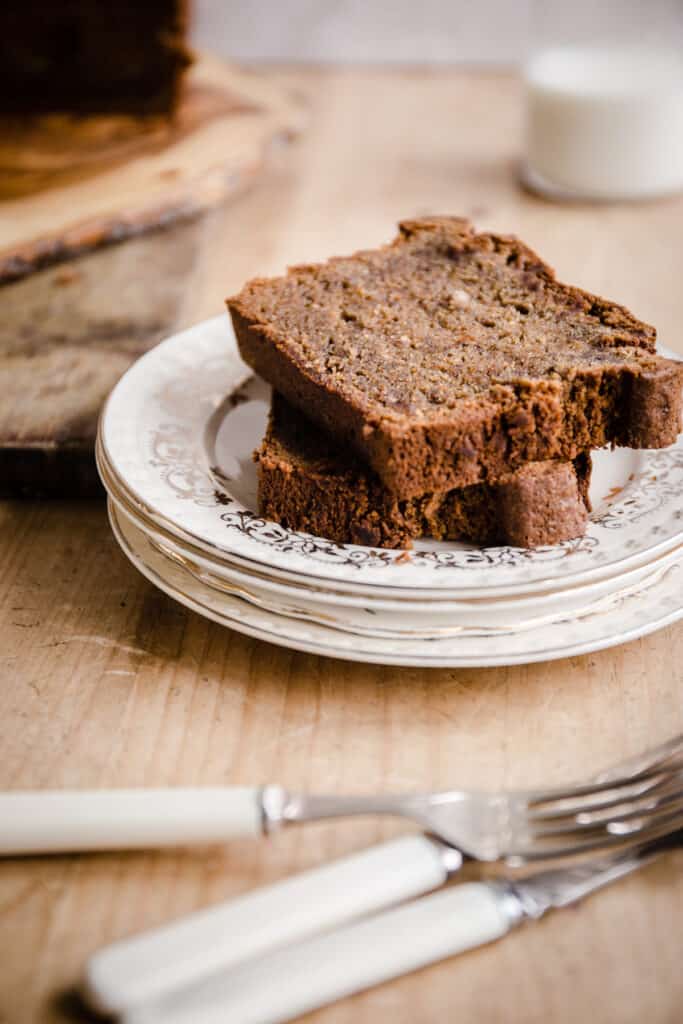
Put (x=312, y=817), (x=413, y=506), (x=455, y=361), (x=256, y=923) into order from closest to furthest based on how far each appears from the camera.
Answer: (x=256, y=923) → (x=312, y=817) → (x=413, y=506) → (x=455, y=361)

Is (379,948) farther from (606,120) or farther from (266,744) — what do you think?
(606,120)

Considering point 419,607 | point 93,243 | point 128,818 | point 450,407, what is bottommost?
point 93,243

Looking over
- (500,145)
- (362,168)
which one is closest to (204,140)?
(362,168)

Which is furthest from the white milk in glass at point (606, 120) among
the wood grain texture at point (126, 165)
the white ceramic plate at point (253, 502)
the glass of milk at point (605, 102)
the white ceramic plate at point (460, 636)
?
the white ceramic plate at point (460, 636)

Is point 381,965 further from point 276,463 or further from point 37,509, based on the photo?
point 37,509

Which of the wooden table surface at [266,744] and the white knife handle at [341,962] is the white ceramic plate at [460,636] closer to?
the wooden table surface at [266,744]

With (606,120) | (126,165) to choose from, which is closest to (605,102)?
(606,120)
